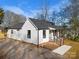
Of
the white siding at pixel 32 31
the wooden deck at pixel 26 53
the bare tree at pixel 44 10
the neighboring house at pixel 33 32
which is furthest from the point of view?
the bare tree at pixel 44 10

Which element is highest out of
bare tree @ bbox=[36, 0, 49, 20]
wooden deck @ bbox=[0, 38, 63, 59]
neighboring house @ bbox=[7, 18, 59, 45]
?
bare tree @ bbox=[36, 0, 49, 20]

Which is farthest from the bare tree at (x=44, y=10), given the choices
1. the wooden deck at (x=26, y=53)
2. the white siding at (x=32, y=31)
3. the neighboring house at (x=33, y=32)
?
the wooden deck at (x=26, y=53)

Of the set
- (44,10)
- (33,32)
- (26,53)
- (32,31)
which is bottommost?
(26,53)

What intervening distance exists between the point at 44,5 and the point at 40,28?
21.6 m

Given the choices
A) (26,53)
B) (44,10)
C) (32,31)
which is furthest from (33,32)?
(44,10)

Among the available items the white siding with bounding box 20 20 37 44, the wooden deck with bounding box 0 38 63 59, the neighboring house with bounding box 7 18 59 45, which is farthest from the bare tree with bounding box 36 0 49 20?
the wooden deck with bounding box 0 38 63 59

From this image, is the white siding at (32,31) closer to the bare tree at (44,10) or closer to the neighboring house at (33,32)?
the neighboring house at (33,32)

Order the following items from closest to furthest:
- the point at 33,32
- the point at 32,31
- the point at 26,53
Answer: the point at 26,53 → the point at 33,32 → the point at 32,31

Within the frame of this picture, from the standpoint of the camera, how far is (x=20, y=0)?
137ft

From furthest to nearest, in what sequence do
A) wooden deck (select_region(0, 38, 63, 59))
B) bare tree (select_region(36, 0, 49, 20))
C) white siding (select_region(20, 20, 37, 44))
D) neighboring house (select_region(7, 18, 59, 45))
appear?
bare tree (select_region(36, 0, 49, 20)) → white siding (select_region(20, 20, 37, 44)) → neighboring house (select_region(7, 18, 59, 45)) → wooden deck (select_region(0, 38, 63, 59))

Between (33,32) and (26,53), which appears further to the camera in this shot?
(33,32)

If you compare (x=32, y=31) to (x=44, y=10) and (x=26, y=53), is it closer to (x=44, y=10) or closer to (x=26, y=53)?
(x=26, y=53)

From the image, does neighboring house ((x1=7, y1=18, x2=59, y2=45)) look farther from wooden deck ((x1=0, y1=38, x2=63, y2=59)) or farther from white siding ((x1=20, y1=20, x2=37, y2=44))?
wooden deck ((x1=0, y1=38, x2=63, y2=59))

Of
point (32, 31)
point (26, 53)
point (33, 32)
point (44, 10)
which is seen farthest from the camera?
point (44, 10)
